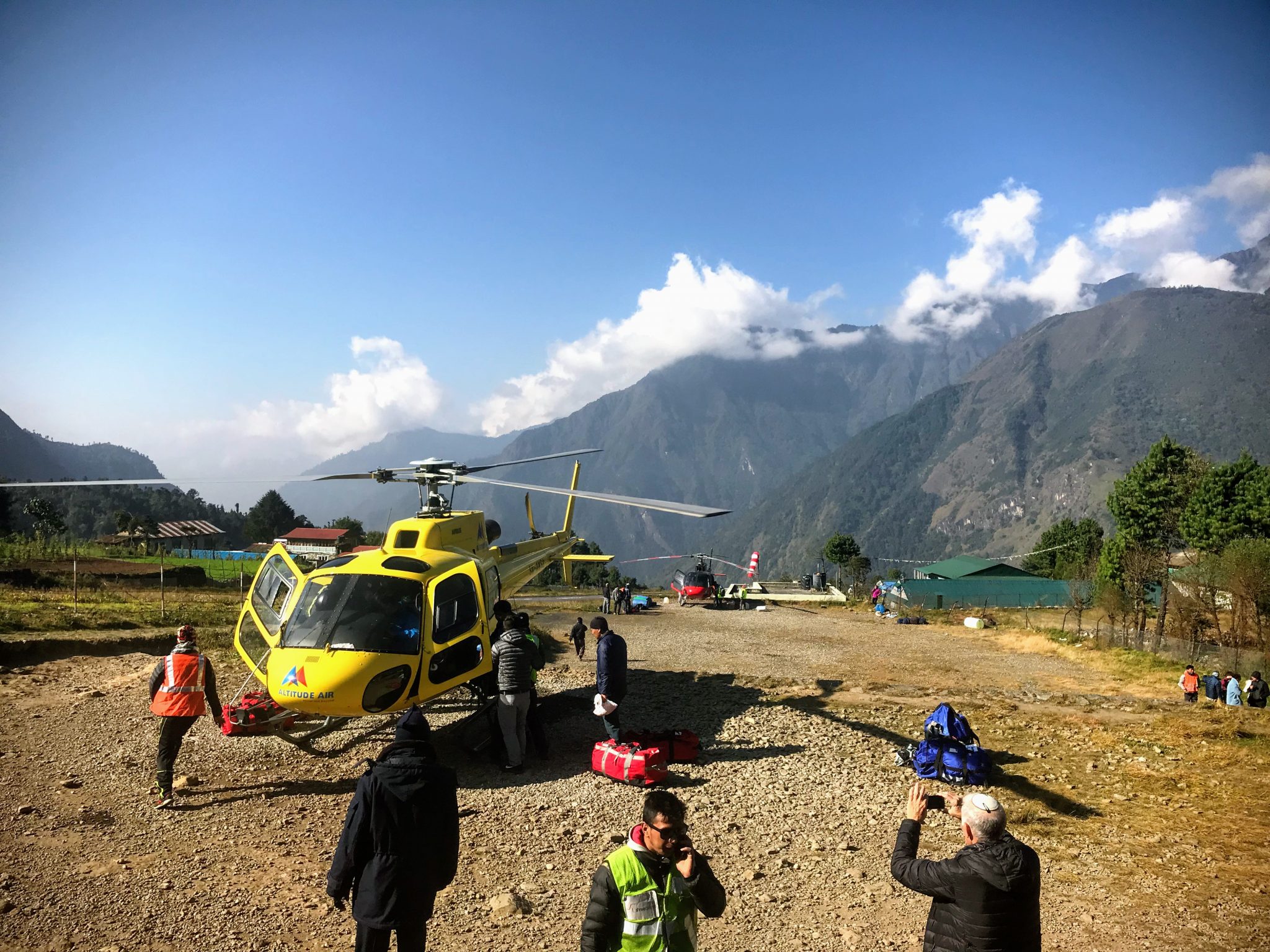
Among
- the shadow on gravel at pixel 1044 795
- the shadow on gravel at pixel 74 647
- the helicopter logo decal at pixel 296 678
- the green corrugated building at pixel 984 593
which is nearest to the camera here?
the helicopter logo decal at pixel 296 678

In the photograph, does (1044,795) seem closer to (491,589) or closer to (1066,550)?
(491,589)

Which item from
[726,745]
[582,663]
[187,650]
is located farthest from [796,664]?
[187,650]

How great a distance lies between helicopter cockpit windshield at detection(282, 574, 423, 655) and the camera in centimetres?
795

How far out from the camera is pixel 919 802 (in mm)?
3635

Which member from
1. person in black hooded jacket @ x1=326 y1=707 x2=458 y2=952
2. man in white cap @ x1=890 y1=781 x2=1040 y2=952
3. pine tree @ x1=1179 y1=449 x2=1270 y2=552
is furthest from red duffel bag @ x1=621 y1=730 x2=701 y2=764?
pine tree @ x1=1179 y1=449 x2=1270 y2=552

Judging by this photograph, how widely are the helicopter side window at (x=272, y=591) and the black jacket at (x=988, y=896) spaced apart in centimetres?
738

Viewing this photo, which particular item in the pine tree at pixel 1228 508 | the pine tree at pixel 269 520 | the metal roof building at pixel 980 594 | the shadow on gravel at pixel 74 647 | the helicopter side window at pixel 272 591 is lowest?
the pine tree at pixel 269 520

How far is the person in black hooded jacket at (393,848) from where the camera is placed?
3.84 m

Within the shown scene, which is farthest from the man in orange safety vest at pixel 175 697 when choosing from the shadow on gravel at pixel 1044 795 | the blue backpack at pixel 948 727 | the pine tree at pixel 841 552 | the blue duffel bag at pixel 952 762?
the pine tree at pixel 841 552

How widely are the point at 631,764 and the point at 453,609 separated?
110 inches

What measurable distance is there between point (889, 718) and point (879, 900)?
657cm

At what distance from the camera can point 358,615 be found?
8172mm

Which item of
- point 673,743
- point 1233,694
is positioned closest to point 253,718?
point 673,743

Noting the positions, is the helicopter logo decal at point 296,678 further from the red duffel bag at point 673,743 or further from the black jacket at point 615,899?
the black jacket at point 615,899
